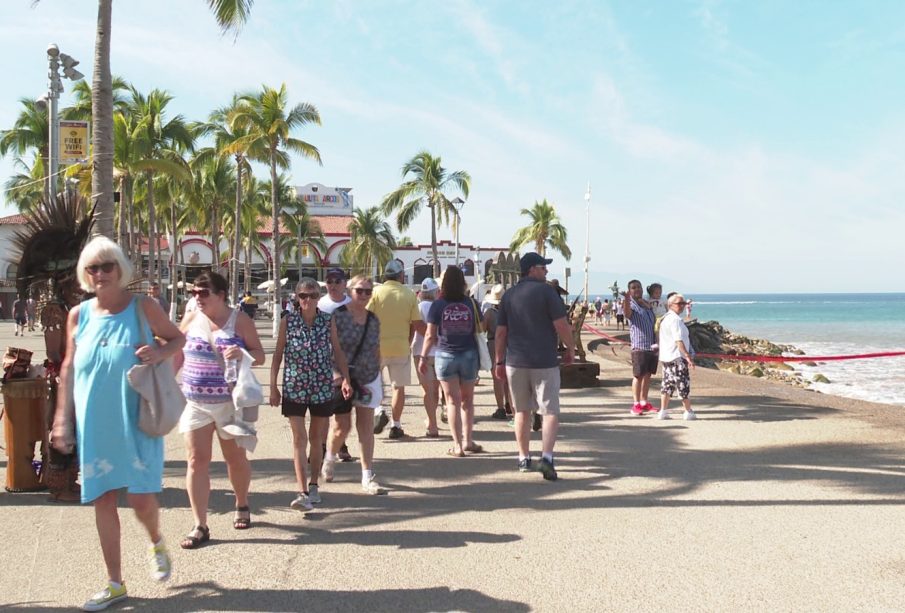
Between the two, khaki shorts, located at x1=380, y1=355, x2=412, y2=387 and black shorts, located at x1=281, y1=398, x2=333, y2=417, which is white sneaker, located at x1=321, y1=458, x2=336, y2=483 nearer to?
black shorts, located at x1=281, y1=398, x2=333, y2=417

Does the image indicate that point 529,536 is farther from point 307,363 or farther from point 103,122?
point 103,122

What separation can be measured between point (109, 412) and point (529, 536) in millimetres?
2587

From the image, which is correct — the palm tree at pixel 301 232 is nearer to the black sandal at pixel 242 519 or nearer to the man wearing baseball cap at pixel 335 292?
the man wearing baseball cap at pixel 335 292

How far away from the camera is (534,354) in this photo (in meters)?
6.86

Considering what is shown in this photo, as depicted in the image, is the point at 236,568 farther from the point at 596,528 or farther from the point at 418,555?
→ the point at 596,528

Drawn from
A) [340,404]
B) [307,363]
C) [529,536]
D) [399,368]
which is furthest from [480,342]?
[529,536]

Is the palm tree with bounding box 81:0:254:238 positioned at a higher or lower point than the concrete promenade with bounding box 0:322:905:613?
higher

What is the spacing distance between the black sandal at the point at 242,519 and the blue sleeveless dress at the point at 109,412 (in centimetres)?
133

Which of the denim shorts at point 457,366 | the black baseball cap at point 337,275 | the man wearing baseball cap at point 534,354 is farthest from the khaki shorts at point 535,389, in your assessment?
the black baseball cap at point 337,275

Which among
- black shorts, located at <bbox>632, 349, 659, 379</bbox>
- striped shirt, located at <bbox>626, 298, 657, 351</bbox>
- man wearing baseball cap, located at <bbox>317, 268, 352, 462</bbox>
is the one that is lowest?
black shorts, located at <bbox>632, 349, 659, 379</bbox>

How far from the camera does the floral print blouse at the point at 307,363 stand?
5715 mm

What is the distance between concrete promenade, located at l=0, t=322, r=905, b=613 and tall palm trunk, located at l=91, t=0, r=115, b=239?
2453 millimetres

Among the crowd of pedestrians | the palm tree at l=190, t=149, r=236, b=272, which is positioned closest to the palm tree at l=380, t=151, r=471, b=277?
the palm tree at l=190, t=149, r=236, b=272

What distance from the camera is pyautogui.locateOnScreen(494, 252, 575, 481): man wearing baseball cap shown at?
22.4ft
